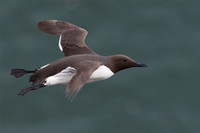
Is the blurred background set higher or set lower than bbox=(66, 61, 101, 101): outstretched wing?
lower

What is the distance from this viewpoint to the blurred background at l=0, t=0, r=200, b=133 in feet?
65.7

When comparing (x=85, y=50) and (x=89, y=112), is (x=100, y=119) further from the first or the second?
(x=85, y=50)

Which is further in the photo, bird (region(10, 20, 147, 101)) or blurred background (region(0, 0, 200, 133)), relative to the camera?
blurred background (region(0, 0, 200, 133))

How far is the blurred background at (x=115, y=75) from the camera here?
2002cm

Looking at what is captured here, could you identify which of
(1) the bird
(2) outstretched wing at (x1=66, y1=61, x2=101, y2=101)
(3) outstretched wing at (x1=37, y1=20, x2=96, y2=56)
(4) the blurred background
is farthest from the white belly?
(4) the blurred background

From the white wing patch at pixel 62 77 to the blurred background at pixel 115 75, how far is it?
6984mm

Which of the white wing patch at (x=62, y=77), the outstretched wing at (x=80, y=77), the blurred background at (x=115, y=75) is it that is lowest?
the blurred background at (x=115, y=75)

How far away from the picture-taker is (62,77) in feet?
42.4

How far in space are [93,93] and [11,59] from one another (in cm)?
302

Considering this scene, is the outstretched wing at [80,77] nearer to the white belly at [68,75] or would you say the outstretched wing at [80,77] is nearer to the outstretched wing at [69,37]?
the white belly at [68,75]

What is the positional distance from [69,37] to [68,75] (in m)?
1.97

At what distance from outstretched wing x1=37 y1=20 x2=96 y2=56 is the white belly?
126 cm

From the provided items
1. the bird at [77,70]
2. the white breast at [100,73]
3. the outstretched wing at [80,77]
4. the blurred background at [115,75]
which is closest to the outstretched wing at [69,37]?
the bird at [77,70]

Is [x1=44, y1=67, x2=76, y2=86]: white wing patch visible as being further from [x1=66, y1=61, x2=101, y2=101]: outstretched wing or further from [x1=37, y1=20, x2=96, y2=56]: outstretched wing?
[x1=37, y1=20, x2=96, y2=56]: outstretched wing
